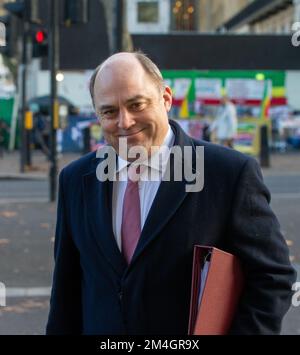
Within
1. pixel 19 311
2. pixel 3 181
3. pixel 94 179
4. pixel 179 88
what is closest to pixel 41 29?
pixel 3 181

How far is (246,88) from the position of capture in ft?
86.6

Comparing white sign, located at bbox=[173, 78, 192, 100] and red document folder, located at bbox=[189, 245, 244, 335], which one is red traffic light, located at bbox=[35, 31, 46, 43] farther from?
red document folder, located at bbox=[189, 245, 244, 335]

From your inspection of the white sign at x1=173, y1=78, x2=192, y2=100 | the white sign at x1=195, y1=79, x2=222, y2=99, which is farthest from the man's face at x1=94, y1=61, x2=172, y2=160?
the white sign at x1=195, y1=79, x2=222, y2=99

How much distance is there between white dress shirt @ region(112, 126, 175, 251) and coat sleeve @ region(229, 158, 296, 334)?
0.82 feet

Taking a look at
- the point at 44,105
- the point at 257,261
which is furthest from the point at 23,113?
the point at 257,261

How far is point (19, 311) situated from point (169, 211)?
4.53 m

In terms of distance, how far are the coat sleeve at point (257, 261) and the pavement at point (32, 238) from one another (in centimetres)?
357

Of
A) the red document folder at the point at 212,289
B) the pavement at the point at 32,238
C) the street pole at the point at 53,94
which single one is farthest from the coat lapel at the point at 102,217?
the street pole at the point at 53,94

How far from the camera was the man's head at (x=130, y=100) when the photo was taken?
7.51ft

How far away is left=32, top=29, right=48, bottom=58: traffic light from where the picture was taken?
15.1 metres

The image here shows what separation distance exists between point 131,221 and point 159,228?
0.13 metres

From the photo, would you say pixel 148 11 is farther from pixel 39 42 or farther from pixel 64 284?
pixel 64 284

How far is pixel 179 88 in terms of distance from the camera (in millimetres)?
26172
